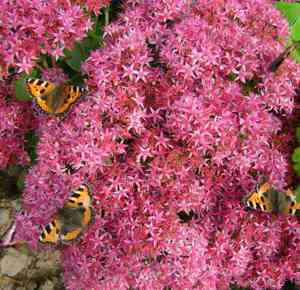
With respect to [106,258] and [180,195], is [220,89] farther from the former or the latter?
[106,258]

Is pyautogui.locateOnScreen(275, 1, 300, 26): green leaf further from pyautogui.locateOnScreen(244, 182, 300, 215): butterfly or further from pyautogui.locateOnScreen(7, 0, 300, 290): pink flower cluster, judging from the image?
pyautogui.locateOnScreen(244, 182, 300, 215): butterfly

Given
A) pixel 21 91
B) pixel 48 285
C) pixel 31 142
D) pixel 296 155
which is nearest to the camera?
pixel 296 155

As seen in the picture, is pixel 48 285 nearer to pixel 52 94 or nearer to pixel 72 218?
pixel 72 218

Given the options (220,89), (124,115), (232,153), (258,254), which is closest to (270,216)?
(258,254)

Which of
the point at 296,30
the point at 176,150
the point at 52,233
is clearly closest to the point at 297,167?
the point at 176,150

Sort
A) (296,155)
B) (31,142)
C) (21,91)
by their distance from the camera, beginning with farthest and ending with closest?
(31,142) < (21,91) < (296,155)

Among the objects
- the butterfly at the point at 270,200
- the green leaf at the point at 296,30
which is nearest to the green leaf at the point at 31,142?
the butterfly at the point at 270,200

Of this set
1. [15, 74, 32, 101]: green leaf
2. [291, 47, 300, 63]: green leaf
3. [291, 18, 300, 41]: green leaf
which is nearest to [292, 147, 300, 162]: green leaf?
[291, 47, 300, 63]: green leaf
